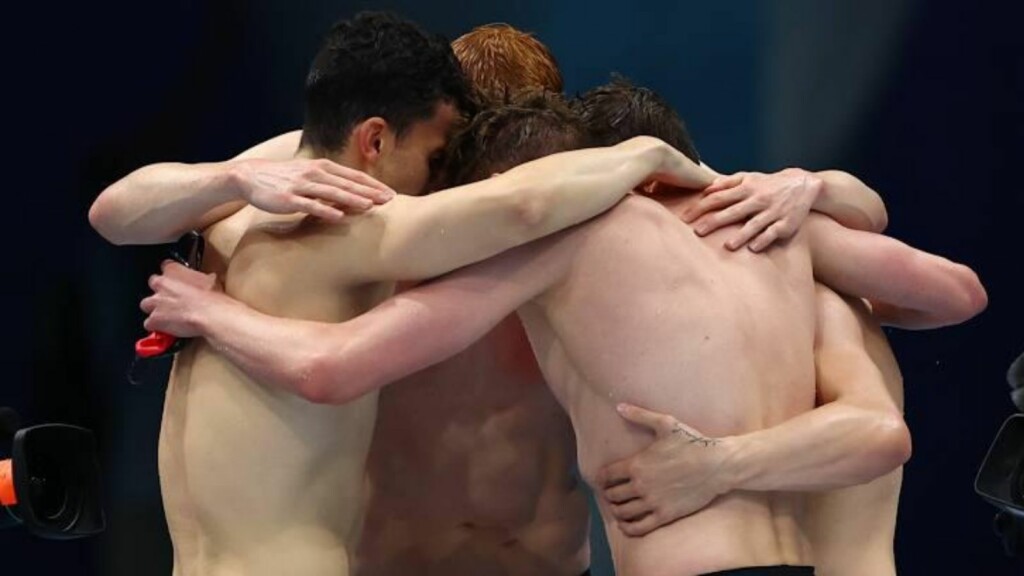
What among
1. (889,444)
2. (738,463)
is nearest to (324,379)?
(738,463)

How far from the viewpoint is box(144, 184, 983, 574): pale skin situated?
1.61m

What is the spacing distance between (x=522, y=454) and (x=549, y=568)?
16cm

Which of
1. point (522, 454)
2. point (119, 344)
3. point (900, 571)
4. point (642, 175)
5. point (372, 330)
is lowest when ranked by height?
point (900, 571)

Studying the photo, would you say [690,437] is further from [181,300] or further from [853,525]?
[181,300]

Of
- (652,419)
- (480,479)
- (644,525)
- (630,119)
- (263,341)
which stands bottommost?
(480,479)

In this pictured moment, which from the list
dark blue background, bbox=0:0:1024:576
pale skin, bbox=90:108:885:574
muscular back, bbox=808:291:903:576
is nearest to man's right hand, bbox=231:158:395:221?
pale skin, bbox=90:108:885:574

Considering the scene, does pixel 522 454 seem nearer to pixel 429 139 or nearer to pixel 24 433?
pixel 429 139

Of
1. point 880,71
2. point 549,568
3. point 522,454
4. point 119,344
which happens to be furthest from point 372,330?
point 880,71

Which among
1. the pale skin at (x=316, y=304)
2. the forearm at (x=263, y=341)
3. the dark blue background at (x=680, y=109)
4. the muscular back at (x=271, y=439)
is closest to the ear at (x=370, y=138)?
the pale skin at (x=316, y=304)

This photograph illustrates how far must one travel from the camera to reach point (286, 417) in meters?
1.68

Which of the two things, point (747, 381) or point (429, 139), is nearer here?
point (747, 381)

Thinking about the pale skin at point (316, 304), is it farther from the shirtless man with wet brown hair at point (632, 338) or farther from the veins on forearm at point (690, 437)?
the veins on forearm at point (690, 437)

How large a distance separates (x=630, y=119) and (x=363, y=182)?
1.21 ft

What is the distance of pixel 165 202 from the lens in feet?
5.59
